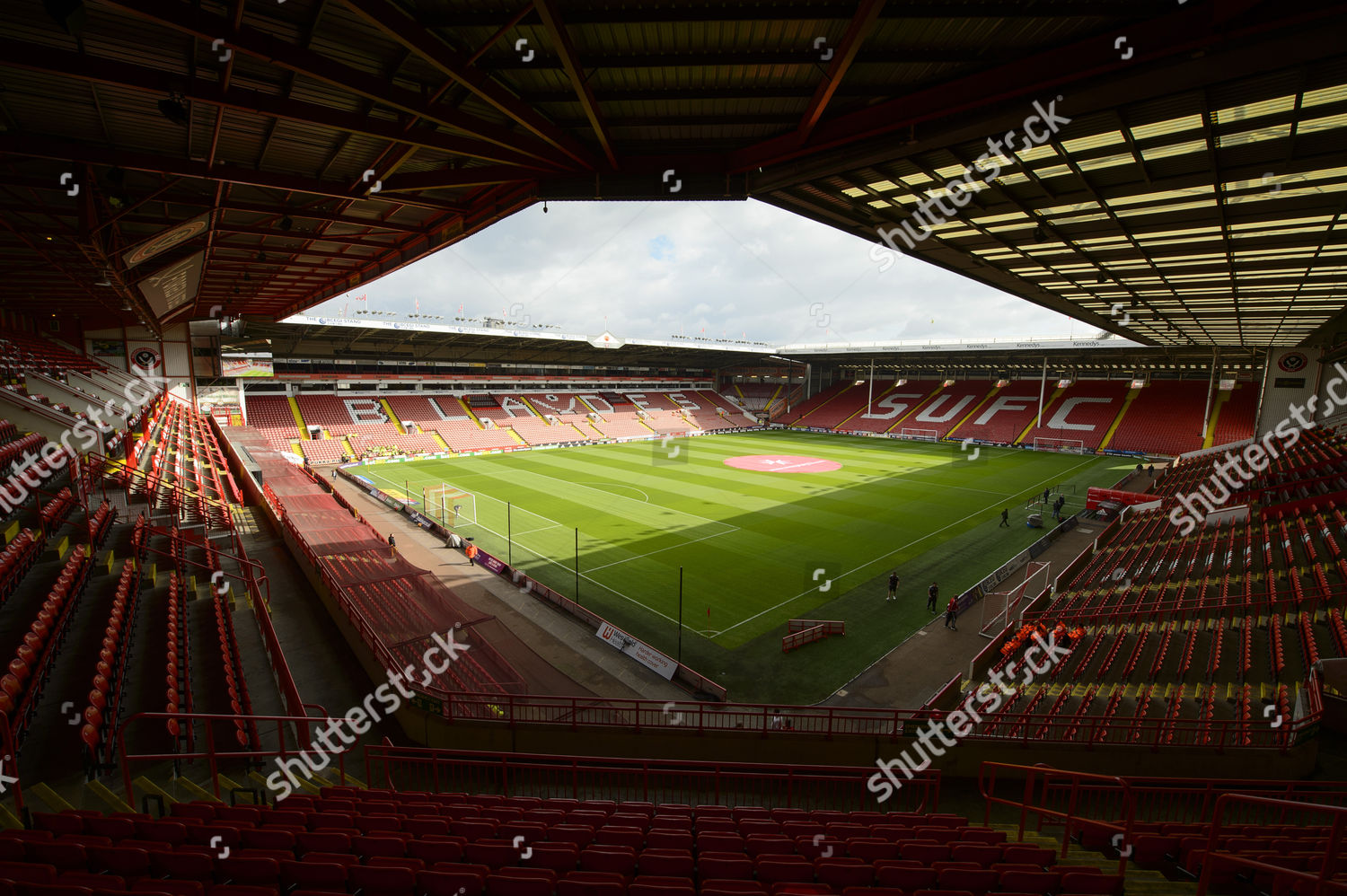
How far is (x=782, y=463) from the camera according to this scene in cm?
4312

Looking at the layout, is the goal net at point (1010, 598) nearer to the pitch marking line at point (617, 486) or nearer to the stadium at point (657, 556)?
the stadium at point (657, 556)

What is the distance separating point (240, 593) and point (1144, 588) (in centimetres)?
2381

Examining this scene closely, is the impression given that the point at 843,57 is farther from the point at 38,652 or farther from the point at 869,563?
the point at 869,563

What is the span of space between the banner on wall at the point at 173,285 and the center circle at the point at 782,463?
31576mm

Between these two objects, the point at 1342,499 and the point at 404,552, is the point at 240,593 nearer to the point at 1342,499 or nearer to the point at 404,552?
the point at 404,552

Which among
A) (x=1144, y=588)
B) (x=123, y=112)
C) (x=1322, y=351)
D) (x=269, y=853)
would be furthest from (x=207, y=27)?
(x=1322, y=351)

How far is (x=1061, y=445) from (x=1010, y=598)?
39.9 meters

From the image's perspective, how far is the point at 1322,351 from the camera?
2764 cm

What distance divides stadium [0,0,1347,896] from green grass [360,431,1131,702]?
0.98 ft

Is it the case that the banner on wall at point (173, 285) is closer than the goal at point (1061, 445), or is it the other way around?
the banner on wall at point (173, 285)

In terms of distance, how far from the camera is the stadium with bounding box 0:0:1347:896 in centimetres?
520

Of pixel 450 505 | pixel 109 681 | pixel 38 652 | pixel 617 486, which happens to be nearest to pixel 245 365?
pixel 450 505

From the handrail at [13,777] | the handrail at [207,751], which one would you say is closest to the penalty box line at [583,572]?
the handrail at [207,751]

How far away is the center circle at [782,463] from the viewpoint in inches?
1593
